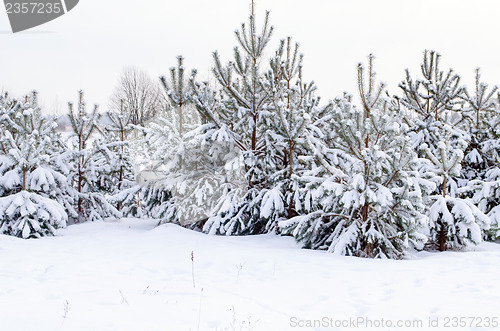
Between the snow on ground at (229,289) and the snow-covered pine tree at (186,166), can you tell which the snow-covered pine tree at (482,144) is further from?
the snow-covered pine tree at (186,166)

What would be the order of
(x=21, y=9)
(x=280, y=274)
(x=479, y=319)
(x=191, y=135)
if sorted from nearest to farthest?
(x=479, y=319) < (x=280, y=274) < (x=21, y=9) < (x=191, y=135)

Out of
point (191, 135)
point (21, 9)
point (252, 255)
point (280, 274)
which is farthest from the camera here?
point (191, 135)

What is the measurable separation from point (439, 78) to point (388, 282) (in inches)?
248

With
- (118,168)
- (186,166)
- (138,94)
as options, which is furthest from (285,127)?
(138,94)

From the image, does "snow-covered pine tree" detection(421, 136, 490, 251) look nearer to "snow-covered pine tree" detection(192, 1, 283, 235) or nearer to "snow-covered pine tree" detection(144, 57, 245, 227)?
"snow-covered pine tree" detection(192, 1, 283, 235)

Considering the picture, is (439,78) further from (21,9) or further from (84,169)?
(84,169)

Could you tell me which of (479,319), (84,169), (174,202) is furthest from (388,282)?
(84,169)

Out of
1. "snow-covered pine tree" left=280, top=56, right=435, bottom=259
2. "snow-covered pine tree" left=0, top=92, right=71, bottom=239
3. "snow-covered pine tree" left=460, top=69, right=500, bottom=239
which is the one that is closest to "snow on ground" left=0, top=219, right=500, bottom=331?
"snow-covered pine tree" left=280, top=56, right=435, bottom=259

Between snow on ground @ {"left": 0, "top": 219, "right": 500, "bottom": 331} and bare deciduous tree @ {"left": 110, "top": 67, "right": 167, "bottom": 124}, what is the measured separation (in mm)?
25048

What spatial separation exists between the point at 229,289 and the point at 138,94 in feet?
96.5

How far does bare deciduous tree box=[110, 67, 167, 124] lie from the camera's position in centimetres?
3069

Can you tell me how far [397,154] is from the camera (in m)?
5.90

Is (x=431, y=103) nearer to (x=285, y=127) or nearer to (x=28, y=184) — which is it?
(x=285, y=127)

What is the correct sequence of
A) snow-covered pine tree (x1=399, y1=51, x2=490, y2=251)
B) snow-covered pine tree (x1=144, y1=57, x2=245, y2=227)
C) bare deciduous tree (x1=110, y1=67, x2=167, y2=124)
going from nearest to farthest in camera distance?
snow-covered pine tree (x1=399, y1=51, x2=490, y2=251)
snow-covered pine tree (x1=144, y1=57, x2=245, y2=227)
bare deciduous tree (x1=110, y1=67, x2=167, y2=124)
